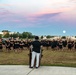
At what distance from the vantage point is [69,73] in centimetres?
1262

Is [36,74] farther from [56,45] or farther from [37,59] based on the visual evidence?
[56,45]

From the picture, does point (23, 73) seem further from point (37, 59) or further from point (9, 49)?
point (9, 49)

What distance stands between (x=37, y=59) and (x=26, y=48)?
2561 cm

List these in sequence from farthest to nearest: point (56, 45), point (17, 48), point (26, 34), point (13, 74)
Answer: point (26, 34)
point (56, 45)
point (17, 48)
point (13, 74)

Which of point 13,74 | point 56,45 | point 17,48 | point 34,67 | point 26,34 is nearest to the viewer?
point 13,74

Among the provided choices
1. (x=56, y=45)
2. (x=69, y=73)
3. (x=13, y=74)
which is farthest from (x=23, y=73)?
(x=56, y=45)

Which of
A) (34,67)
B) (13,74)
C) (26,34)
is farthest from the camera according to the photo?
(26,34)

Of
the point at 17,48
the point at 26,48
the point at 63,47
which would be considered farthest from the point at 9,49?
the point at 63,47

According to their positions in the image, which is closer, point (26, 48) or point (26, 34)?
point (26, 48)

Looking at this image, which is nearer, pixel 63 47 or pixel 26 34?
pixel 63 47

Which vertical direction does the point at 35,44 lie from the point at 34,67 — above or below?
above

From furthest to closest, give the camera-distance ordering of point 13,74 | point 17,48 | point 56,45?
point 56,45, point 17,48, point 13,74

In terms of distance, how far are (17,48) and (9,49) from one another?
44.7 inches

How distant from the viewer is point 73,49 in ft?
131
